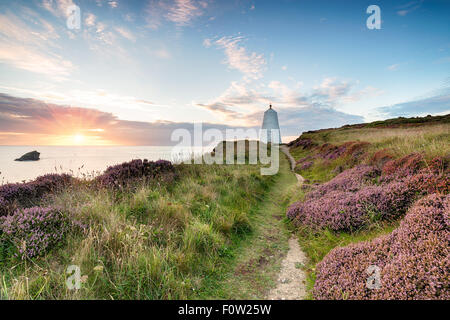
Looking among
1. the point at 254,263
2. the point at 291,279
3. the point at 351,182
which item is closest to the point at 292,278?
the point at 291,279

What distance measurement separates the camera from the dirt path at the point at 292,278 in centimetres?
375

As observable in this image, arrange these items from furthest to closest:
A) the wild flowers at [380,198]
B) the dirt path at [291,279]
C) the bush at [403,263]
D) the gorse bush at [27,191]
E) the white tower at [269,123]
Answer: the white tower at [269,123]
the gorse bush at [27,191]
the wild flowers at [380,198]
the dirt path at [291,279]
the bush at [403,263]

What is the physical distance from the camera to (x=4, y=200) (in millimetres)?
5582

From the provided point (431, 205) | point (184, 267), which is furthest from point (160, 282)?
point (431, 205)

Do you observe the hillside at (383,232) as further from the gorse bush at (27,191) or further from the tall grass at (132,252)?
the gorse bush at (27,191)

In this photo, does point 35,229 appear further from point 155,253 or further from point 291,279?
point 291,279

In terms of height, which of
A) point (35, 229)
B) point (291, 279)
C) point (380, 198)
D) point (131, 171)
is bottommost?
point (291, 279)

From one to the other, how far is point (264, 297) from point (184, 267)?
5.29ft

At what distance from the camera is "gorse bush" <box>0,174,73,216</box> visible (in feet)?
18.0

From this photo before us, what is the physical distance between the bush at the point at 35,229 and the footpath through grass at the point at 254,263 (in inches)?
126

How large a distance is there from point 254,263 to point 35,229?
4.79m

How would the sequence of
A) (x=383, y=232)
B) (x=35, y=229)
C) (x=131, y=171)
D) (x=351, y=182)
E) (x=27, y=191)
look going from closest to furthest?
A: (x=35, y=229) < (x=383, y=232) < (x=27, y=191) < (x=351, y=182) < (x=131, y=171)

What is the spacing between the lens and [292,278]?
13.9ft

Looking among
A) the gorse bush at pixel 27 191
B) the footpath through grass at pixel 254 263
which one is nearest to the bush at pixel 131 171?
the gorse bush at pixel 27 191
